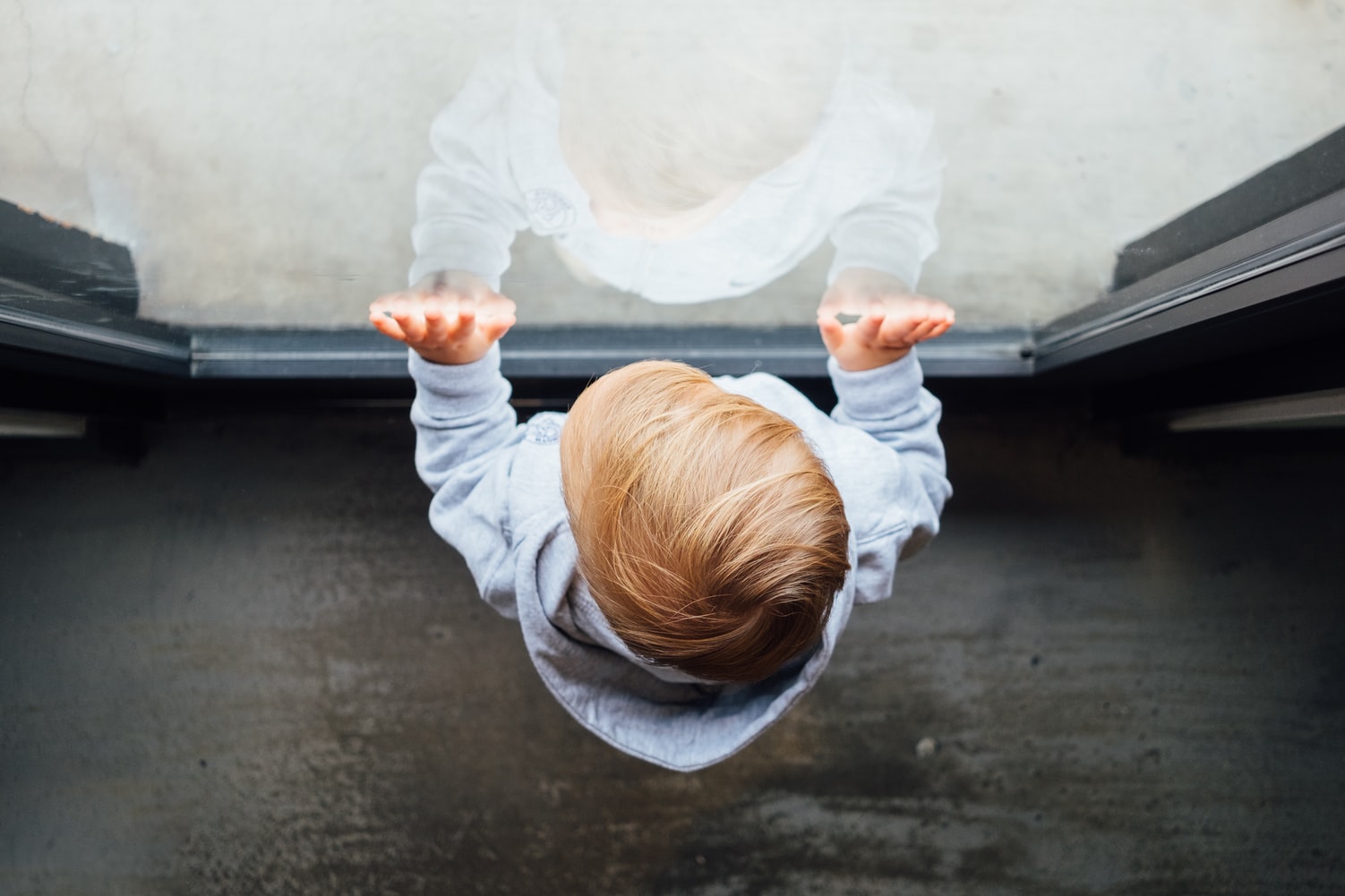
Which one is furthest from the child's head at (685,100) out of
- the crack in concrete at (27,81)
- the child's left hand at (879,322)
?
the crack in concrete at (27,81)

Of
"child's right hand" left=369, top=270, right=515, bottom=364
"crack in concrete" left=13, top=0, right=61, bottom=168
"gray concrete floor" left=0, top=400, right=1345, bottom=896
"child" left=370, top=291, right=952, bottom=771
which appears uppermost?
"crack in concrete" left=13, top=0, right=61, bottom=168

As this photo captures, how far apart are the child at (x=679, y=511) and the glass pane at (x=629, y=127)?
164 mm

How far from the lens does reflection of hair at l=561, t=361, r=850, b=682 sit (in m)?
0.43

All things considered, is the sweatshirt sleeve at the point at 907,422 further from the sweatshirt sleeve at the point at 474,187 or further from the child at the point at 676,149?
the sweatshirt sleeve at the point at 474,187

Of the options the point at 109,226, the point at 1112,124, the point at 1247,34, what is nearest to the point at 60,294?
the point at 109,226

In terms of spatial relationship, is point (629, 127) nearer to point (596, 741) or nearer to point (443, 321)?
point (443, 321)

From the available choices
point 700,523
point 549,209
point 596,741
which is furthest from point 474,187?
point 596,741

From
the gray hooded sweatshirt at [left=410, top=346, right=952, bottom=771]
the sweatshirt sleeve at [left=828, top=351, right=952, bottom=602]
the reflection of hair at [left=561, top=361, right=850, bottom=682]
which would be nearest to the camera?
the reflection of hair at [left=561, top=361, right=850, bottom=682]

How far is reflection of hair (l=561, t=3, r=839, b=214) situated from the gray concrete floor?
1.80ft

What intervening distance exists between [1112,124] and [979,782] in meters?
0.93

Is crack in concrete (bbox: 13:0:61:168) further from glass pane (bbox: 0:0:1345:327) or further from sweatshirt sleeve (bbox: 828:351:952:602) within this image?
sweatshirt sleeve (bbox: 828:351:952:602)

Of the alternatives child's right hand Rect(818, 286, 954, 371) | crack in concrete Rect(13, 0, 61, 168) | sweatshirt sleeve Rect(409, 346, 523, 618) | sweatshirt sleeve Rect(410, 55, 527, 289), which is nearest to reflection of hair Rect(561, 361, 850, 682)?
sweatshirt sleeve Rect(409, 346, 523, 618)

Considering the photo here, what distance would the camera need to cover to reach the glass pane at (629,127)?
752mm

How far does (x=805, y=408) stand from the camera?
2.15 ft
